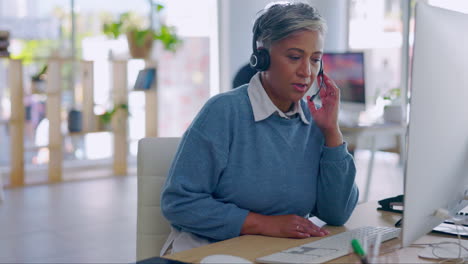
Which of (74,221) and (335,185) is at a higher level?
(335,185)

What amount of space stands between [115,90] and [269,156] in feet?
17.7

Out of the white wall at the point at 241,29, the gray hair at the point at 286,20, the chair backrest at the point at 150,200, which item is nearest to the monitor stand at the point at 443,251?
the gray hair at the point at 286,20

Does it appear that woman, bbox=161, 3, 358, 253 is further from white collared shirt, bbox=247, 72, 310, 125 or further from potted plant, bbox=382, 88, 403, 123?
potted plant, bbox=382, 88, 403, 123

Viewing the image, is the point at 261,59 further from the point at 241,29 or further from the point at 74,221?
the point at 241,29

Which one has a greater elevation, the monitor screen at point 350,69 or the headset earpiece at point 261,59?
the headset earpiece at point 261,59

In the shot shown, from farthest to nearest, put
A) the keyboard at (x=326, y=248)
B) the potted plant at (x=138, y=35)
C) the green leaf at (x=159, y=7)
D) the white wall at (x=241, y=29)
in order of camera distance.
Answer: the green leaf at (x=159, y=7) < the potted plant at (x=138, y=35) < the white wall at (x=241, y=29) < the keyboard at (x=326, y=248)

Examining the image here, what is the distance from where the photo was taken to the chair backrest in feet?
5.21

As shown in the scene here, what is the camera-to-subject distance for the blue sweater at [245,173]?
4.58ft

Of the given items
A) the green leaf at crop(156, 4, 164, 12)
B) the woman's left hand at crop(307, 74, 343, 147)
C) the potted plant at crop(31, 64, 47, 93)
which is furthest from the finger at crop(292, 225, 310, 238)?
the green leaf at crop(156, 4, 164, 12)

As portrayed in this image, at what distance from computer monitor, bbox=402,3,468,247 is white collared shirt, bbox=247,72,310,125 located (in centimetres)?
46

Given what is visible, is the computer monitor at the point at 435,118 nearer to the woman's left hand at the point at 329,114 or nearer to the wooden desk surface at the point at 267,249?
the wooden desk surface at the point at 267,249

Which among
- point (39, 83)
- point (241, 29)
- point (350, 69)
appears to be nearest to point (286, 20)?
point (350, 69)

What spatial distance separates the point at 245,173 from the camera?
1.43m

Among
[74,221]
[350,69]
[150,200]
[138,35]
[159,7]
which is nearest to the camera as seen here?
[150,200]
